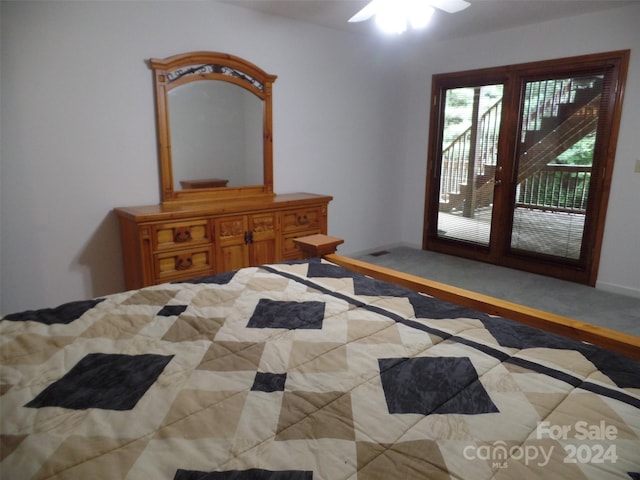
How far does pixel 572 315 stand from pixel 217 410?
310 cm

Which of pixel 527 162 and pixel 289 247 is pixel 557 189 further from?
pixel 289 247

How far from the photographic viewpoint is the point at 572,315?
3.21m

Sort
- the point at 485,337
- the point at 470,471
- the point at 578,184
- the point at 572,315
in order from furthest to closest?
the point at 578,184
the point at 572,315
the point at 485,337
the point at 470,471

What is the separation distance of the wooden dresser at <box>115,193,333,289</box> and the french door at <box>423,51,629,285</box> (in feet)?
6.55

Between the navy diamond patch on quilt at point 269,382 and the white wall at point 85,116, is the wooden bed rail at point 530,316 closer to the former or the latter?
the navy diamond patch on quilt at point 269,382

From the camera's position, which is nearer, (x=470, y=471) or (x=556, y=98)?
(x=470, y=471)

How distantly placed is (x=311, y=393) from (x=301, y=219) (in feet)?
8.58

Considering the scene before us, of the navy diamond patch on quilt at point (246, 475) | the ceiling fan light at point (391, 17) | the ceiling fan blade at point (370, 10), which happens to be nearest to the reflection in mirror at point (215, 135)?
the ceiling fan blade at point (370, 10)

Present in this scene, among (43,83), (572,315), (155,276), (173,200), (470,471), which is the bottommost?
(572,315)

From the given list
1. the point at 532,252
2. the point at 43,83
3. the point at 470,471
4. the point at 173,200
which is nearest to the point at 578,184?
the point at 532,252

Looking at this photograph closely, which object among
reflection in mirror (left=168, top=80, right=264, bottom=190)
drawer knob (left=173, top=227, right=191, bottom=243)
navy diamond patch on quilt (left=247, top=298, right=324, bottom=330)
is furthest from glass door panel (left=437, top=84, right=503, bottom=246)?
navy diamond patch on quilt (left=247, top=298, right=324, bottom=330)

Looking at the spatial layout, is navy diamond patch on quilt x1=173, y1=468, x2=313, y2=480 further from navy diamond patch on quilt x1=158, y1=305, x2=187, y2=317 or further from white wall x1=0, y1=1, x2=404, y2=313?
white wall x1=0, y1=1, x2=404, y2=313

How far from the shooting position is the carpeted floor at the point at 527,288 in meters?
3.22

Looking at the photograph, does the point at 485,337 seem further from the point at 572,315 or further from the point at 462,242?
the point at 462,242
